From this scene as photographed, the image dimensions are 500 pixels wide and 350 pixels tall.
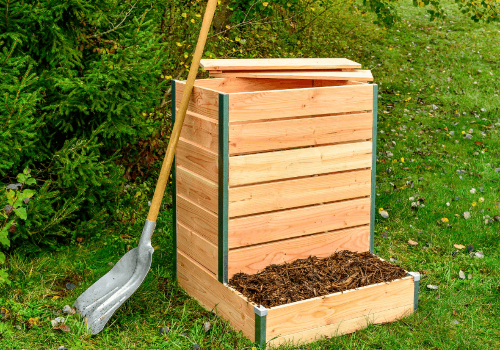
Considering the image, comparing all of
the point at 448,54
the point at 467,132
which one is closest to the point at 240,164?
the point at 467,132

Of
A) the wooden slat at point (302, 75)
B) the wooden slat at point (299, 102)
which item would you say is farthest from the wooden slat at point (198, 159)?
the wooden slat at point (302, 75)

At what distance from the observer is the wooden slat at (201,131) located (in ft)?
11.2

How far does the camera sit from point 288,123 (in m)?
3.51

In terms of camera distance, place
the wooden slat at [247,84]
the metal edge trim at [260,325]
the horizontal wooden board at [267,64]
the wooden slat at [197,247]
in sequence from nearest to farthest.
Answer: the metal edge trim at [260,325], the wooden slat at [197,247], the horizontal wooden board at [267,64], the wooden slat at [247,84]

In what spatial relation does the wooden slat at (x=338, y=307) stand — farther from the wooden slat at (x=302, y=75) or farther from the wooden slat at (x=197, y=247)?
the wooden slat at (x=302, y=75)

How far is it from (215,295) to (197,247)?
34 centimetres

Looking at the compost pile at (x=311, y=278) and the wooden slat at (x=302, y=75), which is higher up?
the wooden slat at (x=302, y=75)

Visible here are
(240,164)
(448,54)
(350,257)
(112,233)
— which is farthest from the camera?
(448,54)

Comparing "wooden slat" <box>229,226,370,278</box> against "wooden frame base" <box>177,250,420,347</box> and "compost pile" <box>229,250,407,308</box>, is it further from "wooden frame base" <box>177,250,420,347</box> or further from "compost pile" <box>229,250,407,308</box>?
"wooden frame base" <box>177,250,420,347</box>

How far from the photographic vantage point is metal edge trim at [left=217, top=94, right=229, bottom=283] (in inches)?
129

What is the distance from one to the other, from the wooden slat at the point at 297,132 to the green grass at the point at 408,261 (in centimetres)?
105

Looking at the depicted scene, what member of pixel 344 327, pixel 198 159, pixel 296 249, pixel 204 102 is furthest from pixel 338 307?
pixel 204 102

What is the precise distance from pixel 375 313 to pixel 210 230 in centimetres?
108

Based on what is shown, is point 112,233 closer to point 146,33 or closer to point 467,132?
point 146,33
